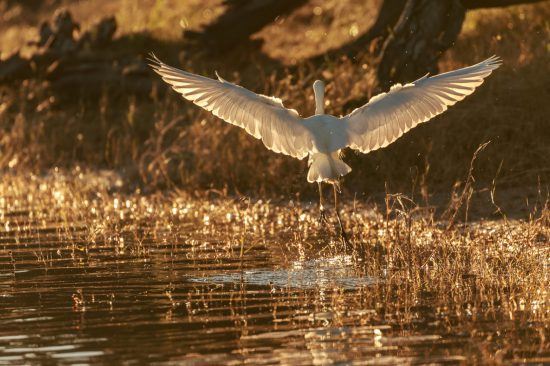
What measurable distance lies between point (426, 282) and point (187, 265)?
2225 millimetres

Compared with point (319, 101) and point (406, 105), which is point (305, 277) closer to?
point (406, 105)

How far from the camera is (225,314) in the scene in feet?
27.1

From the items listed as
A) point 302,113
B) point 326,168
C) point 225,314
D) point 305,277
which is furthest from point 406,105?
point 302,113

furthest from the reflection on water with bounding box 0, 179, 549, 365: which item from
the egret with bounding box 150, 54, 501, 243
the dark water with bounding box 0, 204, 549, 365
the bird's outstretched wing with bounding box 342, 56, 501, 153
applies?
the bird's outstretched wing with bounding box 342, 56, 501, 153

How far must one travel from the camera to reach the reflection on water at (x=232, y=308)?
7.02 m

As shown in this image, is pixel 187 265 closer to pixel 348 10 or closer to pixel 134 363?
pixel 134 363

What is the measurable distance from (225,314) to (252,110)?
302 cm

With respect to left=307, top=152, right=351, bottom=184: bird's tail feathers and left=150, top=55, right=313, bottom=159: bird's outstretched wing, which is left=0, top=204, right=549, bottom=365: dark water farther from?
left=150, top=55, right=313, bottom=159: bird's outstretched wing

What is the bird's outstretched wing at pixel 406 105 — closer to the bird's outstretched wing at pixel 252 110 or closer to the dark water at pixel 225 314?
the bird's outstretched wing at pixel 252 110

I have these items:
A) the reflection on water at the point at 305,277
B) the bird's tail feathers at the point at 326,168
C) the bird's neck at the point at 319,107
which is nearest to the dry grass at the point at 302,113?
the bird's neck at the point at 319,107

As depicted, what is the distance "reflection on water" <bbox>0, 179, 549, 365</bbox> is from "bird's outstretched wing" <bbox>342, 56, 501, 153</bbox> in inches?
38.1

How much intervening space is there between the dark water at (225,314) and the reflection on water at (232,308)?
0.01m

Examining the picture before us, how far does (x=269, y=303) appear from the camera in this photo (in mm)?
8602

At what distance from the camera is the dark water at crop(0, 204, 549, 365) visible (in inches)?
275
